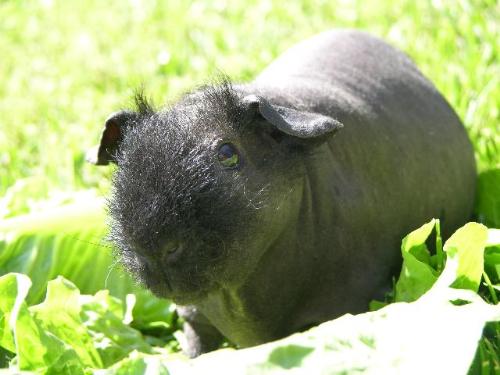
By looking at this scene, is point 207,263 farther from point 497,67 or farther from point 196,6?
point 196,6

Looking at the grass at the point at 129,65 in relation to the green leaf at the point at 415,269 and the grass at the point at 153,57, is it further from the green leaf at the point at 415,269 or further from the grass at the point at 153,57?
the green leaf at the point at 415,269

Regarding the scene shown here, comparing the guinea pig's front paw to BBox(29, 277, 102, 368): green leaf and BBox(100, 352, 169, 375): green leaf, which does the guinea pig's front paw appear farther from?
BBox(100, 352, 169, 375): green leaf

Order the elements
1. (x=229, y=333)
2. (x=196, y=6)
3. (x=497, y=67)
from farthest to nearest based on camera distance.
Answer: (x=196, y=6) < (x=497, y=67) < (x=229, y=333)

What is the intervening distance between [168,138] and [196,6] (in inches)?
227

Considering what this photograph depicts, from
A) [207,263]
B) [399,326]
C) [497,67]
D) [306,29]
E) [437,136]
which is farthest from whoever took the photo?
[306,29]

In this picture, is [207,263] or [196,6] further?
[196,6]

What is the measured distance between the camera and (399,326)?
10.1 ft

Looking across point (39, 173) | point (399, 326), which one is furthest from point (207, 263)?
point (39, 173)

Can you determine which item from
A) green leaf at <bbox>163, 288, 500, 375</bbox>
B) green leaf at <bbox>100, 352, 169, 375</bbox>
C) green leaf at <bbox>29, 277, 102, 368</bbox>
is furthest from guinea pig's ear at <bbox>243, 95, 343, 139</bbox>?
green leaf at <bbox>29, 277, 102, 368</bbox>

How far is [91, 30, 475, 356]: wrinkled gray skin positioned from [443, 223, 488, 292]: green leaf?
0.59m

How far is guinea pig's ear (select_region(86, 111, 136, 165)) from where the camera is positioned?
12.3 feet

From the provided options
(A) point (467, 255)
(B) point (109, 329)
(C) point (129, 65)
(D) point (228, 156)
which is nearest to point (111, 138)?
(D) point (228, 156)

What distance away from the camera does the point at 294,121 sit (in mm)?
3518

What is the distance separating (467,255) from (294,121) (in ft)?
2.56
